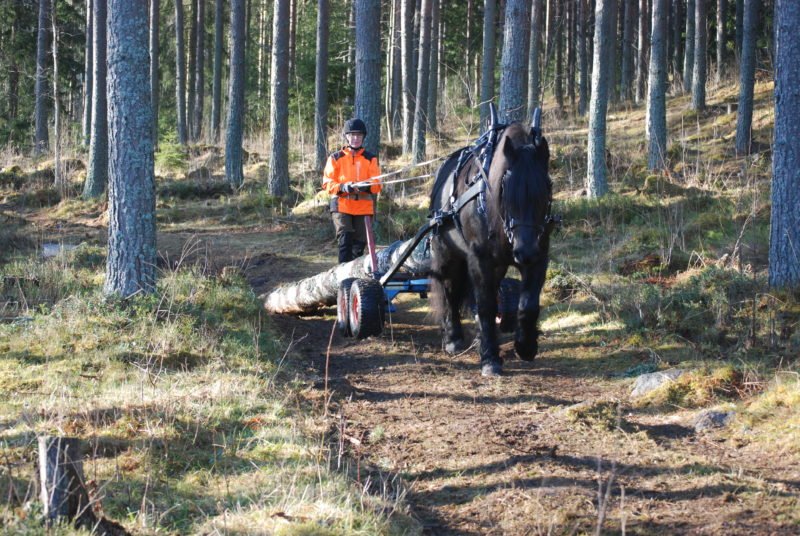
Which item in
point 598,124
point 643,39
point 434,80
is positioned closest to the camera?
point 598,124

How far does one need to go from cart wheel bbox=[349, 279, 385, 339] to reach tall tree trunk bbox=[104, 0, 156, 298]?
2.11 metres

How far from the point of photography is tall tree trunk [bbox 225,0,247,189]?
2184 centimetres

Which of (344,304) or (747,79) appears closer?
(344,304)

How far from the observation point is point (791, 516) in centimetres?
423

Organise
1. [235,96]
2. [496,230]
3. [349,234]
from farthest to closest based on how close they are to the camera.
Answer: [235,96] → [349,234] → [496,230]

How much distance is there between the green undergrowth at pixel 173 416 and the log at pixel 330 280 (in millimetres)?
789

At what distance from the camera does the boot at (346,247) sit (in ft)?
34.7

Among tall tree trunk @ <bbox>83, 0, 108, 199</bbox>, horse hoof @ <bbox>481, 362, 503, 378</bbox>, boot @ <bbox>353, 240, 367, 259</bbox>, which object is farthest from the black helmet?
tall tree trunk @ <bbox>83, 0, 108, 199</bbox>

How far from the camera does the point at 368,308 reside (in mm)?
8383

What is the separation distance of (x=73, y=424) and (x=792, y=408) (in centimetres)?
489

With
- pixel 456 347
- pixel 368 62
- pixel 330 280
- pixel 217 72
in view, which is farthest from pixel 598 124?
pixel 217 72

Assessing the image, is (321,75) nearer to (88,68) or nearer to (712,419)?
(88,68)

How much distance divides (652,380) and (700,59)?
1874 cm

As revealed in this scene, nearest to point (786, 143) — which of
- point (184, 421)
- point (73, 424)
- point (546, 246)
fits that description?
point (546, 246)
